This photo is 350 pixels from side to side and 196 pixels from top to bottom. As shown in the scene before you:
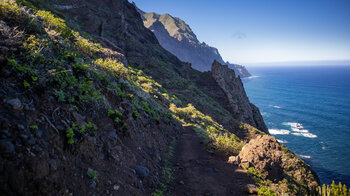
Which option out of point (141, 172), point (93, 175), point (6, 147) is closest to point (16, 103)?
point (6, 147)

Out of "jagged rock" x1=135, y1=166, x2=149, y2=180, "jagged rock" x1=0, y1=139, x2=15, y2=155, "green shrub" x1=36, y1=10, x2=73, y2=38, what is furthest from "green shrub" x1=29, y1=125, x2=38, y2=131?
"green shrub" x1=36, y1=10, x2=73, y2=38

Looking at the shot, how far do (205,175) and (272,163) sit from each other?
11.3ft

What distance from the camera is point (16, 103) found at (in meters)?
3.34

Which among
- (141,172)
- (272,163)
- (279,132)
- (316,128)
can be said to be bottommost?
(279,132)

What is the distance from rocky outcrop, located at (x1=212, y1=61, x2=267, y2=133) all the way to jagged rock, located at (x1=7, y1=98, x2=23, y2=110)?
107 feet

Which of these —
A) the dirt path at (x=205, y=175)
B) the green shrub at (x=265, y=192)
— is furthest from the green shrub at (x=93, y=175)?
the green shrub at (x=265, y=192)

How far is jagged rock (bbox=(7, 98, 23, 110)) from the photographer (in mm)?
3309

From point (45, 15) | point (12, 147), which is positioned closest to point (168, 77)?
point (45, 15)

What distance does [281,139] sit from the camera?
50.1 m

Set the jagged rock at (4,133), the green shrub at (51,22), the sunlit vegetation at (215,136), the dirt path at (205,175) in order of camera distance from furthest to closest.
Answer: the sunlit vegetation at (215,136) < the green shrub at (51,22) < the dirt path at (205,175) < the jagged rock at (4,133)

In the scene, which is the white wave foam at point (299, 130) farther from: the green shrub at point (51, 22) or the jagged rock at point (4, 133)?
the jagged rock at point (4, 133)

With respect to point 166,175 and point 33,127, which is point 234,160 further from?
point 33,127

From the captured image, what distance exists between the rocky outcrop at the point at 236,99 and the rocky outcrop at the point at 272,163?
21767 mm

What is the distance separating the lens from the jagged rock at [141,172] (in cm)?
584
